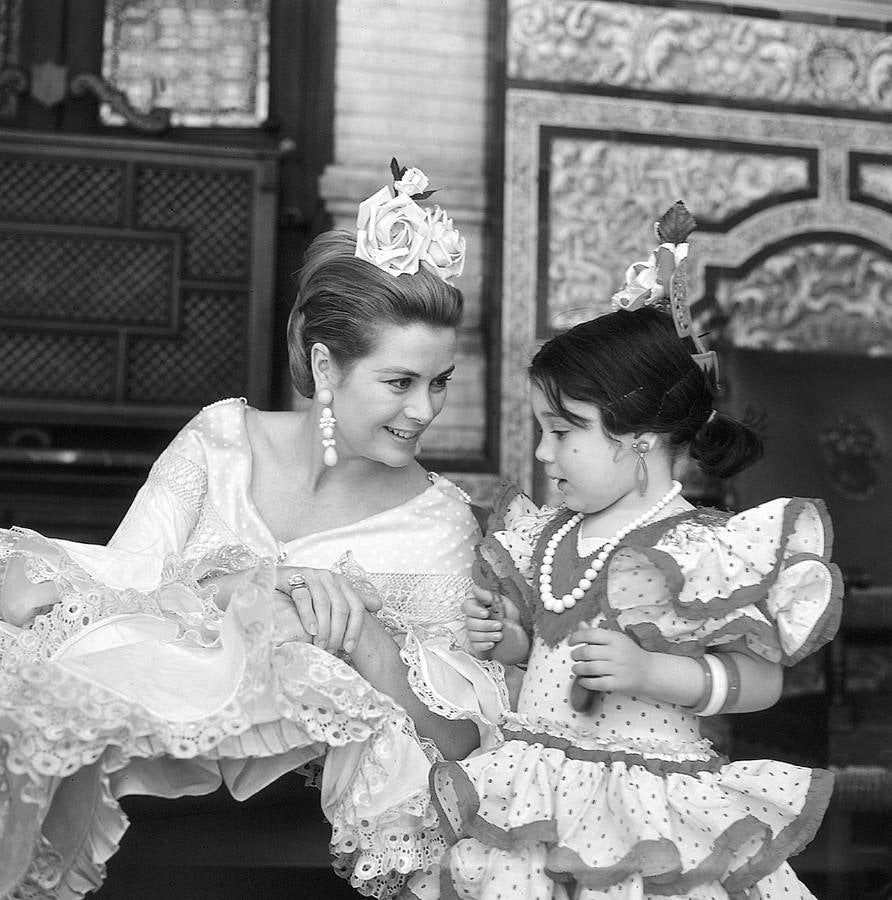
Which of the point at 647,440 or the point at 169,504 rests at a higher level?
the point at 647,440

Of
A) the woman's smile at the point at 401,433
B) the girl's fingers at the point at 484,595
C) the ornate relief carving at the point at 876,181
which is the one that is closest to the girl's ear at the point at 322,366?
the woman's smile at the point at 401,433

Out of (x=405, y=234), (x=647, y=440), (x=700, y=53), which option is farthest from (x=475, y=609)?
(x=700, y=53)

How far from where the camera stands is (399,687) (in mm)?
2277

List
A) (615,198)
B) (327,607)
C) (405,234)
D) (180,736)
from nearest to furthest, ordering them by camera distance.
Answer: (180,736) < (327,607) < (405,234) < (615,198)

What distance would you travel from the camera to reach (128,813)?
2125 millimetres

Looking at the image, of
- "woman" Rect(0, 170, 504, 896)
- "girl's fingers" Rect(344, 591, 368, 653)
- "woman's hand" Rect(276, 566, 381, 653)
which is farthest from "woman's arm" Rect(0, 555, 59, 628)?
"girl's fingers" Rect(344, 591, 368, 653)

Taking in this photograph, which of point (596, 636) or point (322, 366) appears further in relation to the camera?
point (322, 366)

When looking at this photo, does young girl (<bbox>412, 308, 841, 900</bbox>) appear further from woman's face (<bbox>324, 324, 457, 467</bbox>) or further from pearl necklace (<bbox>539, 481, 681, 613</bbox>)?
woman's face (<bbox>324, 324, 457, 467</bbox>)

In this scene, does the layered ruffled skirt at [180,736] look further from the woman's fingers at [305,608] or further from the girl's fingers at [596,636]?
the girl's fingers at [596,636]

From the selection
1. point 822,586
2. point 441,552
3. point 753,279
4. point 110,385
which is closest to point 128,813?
point 441,552

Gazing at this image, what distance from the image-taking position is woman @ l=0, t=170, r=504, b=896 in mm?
1892

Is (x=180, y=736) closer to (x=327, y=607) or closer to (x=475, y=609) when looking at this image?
(x=327, y=607)

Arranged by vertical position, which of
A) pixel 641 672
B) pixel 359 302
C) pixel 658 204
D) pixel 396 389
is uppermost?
pixel 658 204

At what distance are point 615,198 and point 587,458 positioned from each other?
3.34m
